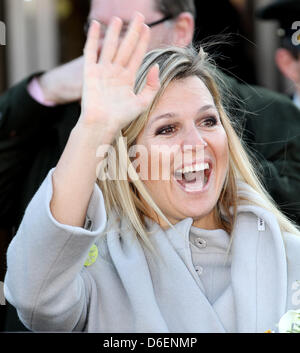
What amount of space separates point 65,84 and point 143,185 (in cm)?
40

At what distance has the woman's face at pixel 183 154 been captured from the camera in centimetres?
117

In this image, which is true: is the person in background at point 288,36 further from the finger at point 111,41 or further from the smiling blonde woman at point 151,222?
the finger at point 111,41

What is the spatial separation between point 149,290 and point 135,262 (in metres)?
0.06

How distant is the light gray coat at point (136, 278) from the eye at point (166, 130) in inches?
6.0

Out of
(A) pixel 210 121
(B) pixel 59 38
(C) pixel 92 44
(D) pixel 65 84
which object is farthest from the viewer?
(B) pixel 59 38

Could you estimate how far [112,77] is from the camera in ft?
3.24

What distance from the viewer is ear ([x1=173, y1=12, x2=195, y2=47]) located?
1.45m

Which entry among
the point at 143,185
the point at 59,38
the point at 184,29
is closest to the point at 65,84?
the point at 184,29

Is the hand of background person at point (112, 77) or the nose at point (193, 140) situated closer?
the hand of background person at point (112, 77)

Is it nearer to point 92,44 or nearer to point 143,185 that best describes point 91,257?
point 143,185

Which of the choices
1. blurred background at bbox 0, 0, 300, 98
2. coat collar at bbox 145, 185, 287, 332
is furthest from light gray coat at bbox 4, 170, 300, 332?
blurred background at bbox 0, 0, 300, 98

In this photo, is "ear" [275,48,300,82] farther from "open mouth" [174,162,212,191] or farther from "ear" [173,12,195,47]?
"open mouth" [174,162,212,191]

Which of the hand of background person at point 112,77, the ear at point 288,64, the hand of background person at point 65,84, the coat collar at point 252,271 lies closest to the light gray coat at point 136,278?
the coat collar at point 252,271

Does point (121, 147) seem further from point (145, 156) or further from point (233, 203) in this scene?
point (233, 203)
